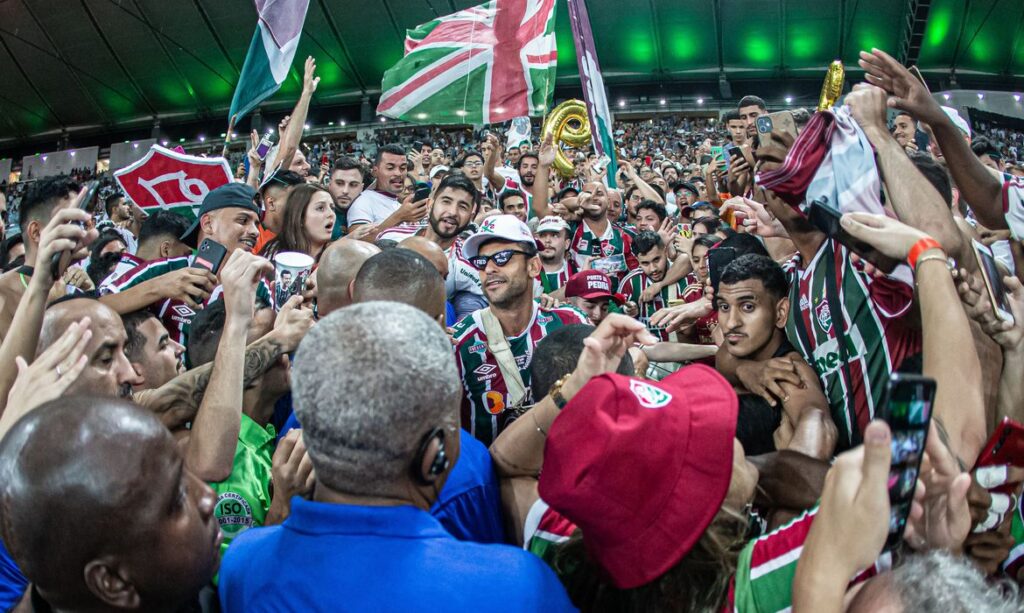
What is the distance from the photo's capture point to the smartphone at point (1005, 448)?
1716 millimetres

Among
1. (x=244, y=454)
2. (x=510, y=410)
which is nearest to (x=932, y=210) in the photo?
(x=510, y=410)

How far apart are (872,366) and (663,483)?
5.05 ft

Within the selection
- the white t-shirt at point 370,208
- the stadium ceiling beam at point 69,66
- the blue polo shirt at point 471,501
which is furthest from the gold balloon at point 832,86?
the stadium ceiling beam at point 69,66

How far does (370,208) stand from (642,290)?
2727mm

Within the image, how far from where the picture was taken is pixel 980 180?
3.18 m

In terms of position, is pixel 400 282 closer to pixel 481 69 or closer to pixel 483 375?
pixel 483 375

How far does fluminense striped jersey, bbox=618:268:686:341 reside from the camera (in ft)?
21.9

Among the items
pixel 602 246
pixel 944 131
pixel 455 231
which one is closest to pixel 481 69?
pixel 602 246

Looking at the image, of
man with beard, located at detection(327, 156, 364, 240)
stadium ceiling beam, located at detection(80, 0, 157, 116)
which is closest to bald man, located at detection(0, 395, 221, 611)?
man with beard, located at detection(327, 156, 364, 240)

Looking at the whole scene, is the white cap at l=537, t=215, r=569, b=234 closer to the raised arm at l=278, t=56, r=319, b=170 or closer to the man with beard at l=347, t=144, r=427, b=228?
the man with beard at l=347, t=144, r=427, b=228

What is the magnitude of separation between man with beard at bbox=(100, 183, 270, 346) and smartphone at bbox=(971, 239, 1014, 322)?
9.95 ft

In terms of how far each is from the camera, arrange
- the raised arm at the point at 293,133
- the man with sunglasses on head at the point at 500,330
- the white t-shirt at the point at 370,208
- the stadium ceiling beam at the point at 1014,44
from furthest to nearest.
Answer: the stadium ceiling beam at the point at 1014,44
the white t-shirt at the point at 370,208
the raised arm at the point at 293,133
the man with sunglasses on head at the point at 500,330

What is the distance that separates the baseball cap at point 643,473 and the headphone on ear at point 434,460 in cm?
24

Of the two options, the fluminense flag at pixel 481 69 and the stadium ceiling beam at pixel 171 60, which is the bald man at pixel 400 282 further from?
the stadium ceiling beam at pixel 171 60
